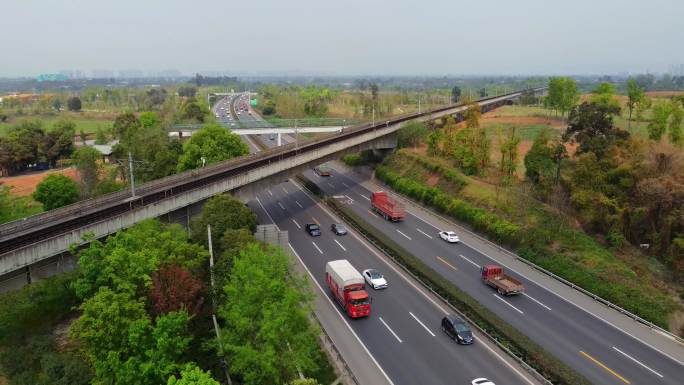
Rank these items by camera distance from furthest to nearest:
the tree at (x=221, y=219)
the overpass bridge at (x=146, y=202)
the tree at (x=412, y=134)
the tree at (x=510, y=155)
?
the tree at (x=412, y=134)
the tree at (x=510, y=155)
the tree at (x=221, y=219)
the overpass bridge at (x=146, y=202)

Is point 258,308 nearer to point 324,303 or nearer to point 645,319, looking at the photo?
point 324,303

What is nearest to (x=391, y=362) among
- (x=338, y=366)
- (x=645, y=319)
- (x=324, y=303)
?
(x=338, y=366)

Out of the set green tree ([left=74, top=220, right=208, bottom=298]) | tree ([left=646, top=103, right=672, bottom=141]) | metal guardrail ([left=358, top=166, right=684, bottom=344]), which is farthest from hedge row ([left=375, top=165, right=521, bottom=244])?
green tree ([left=74, top=220, right=208, bottom=298])

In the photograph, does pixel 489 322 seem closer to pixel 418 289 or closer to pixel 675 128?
pixel 418 289

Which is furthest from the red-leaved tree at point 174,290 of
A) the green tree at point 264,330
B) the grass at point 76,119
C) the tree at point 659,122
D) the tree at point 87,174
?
the grass at point 76,119

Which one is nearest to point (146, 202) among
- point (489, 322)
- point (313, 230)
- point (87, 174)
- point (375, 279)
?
point (313, 230)

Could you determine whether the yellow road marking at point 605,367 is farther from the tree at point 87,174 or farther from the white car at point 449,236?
the tree at point 87,174
